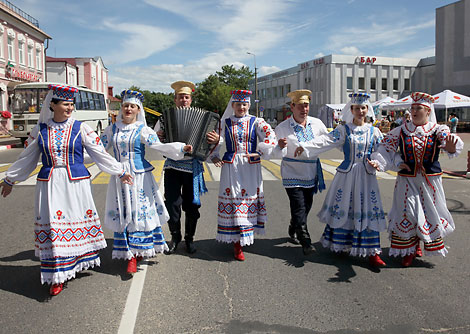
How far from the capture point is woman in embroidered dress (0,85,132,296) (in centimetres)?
398

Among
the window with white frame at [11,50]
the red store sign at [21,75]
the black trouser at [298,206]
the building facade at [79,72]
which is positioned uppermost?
the building facade at [79,72]

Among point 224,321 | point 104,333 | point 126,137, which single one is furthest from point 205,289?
point 126,137

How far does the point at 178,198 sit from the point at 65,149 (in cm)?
157

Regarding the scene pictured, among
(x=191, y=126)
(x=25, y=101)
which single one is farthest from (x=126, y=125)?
(x=25, y=101)

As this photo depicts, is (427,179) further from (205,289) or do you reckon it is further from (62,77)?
(62,77)

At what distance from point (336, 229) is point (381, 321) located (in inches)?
62.8

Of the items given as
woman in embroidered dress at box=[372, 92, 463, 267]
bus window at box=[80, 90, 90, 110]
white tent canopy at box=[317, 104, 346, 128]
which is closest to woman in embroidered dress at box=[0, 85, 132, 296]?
woman in embroidered dress at box=[372, 92, 463, 267]

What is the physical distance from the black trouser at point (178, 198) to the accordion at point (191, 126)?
43cm

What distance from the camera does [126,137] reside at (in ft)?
15.0

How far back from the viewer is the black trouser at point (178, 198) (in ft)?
17.0

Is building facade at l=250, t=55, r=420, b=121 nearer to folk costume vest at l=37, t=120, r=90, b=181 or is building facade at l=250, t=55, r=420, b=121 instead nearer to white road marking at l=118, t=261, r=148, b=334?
white road marking at l=118, t=261, r=148, b=334

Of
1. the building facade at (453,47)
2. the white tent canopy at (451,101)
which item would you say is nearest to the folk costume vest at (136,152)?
the white tent canopy at (451,101)

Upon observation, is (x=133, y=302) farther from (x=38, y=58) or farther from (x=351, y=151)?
(x=38, y=58)

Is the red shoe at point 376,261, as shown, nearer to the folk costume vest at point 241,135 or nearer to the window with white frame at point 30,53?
the folk costume vest at point 241,135
